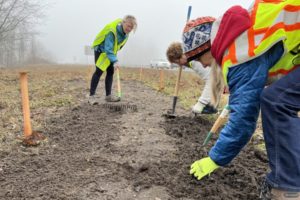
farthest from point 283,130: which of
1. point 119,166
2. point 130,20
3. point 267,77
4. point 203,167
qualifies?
point 130,20

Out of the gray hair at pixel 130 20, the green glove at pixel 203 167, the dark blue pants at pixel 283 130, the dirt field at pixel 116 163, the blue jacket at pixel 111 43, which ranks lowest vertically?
the dirt field at pixel 116 163

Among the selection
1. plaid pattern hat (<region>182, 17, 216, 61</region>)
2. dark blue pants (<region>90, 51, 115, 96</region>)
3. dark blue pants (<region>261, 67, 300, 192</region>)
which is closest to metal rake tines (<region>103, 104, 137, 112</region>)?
dark blue pants (<region>90, 51, 115, 96</region>)

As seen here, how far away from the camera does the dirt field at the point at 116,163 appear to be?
2.64 m

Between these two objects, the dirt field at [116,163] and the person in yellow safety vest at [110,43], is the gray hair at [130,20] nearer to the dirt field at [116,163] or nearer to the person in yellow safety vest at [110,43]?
the person in yellow safety vest at [110,43]

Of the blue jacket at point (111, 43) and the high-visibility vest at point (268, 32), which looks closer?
the high-visibility vest at point (268, 32)

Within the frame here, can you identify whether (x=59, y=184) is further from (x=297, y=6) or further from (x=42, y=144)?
(x=297, y=6)

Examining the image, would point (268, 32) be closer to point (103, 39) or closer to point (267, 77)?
point (267, 77)

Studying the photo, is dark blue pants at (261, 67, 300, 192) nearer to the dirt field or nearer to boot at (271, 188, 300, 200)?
boot at (271, 188, 300, 200)

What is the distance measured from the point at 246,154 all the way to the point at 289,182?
181 cm

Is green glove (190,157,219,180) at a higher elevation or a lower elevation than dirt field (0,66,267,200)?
higher

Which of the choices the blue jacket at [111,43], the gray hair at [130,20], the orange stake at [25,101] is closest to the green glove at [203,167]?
the orange stake at [25,101]

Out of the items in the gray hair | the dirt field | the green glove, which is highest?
the gray hair

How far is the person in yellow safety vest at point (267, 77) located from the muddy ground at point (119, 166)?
0.64 metres

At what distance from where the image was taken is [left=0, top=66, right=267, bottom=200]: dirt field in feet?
8.68
